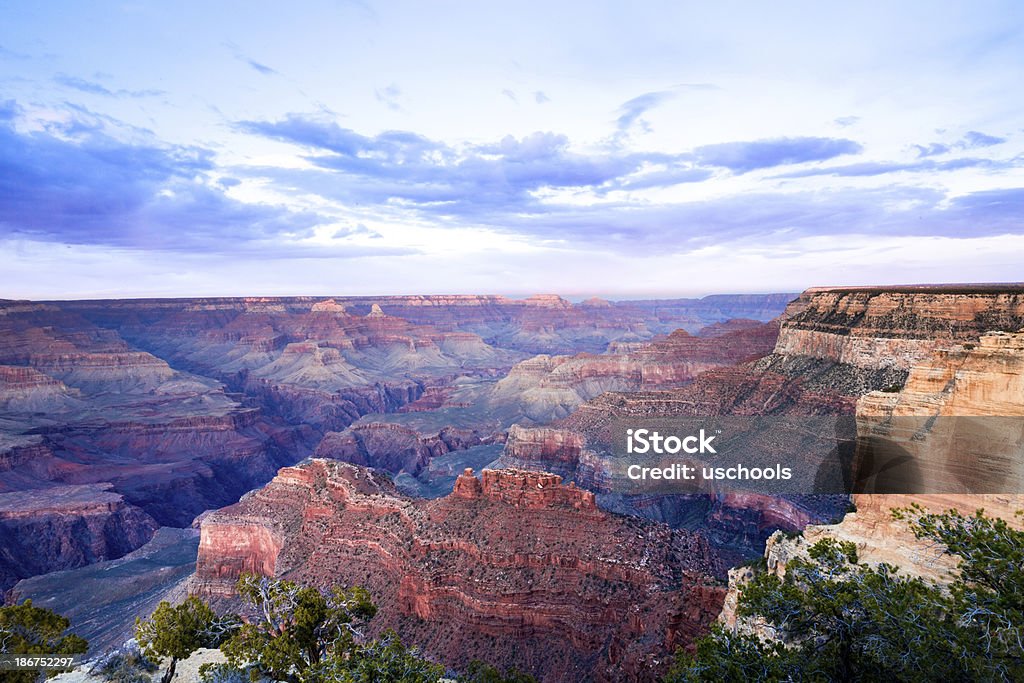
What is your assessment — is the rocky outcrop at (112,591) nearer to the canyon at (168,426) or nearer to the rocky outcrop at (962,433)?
the canyon at (168,426)

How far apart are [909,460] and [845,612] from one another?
6.26m

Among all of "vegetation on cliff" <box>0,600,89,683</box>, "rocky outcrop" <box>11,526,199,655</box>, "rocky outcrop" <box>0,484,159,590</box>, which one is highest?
"vegetation on cliff" <box>0,600,89,683</box>

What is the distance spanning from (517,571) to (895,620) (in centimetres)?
1905

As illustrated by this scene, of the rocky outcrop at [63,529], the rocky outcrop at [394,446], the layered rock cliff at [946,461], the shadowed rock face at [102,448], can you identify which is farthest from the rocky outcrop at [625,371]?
the layered rock cliff at [946,461]

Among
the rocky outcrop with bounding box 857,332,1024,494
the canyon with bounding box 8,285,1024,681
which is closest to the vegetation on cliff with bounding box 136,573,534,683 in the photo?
the canyon with bounding box 8,285,1024,681

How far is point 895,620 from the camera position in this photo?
11.4 meters

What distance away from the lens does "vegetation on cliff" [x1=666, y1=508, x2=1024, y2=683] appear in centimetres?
1027

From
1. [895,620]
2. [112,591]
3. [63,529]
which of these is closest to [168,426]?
[63,529]

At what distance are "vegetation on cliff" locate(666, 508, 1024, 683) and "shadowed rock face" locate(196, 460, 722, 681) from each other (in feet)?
29.2

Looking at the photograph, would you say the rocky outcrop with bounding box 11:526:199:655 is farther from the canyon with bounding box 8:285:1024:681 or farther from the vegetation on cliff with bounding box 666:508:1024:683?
the vegetation on cliff with bounding box 666:508:1024:683

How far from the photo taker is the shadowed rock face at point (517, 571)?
79.4 feet

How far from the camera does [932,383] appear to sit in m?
18.2

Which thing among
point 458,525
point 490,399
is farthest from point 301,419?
point 458,525

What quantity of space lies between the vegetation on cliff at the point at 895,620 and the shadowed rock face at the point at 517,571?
8902 mm
